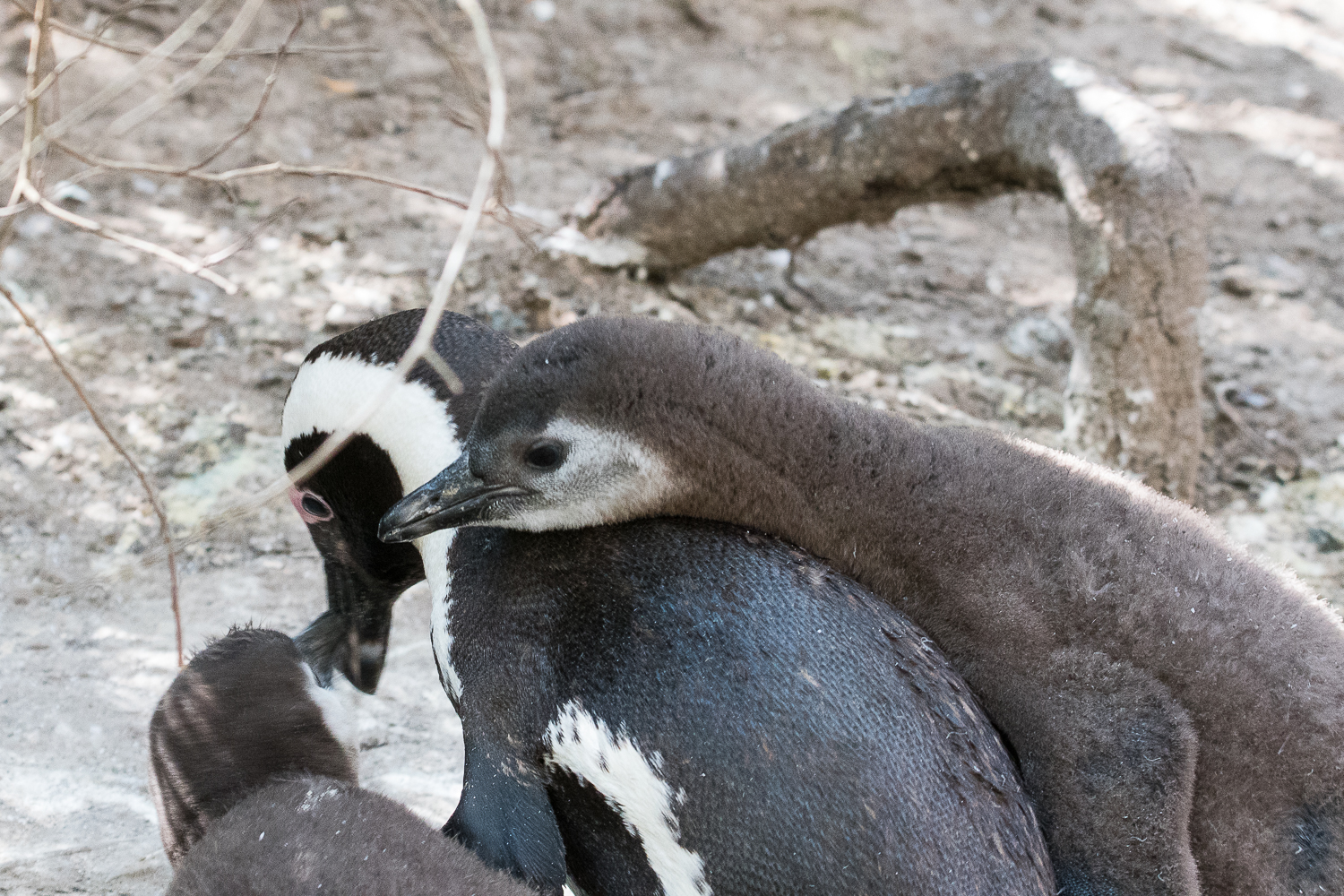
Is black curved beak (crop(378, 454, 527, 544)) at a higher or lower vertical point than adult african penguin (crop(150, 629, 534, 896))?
higher

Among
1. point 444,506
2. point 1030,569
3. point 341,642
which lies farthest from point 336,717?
point 1030,569

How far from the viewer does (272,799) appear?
194 centimetres

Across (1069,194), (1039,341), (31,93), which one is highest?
(31,93)

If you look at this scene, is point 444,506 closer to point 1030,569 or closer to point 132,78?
point 132,78

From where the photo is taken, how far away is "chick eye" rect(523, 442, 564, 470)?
6.31 feet

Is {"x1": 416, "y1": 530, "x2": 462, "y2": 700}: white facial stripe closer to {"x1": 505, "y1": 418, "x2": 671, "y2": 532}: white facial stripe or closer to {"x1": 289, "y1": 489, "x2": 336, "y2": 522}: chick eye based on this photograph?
{"x1": 505, "y1": 418, "x2": 671, "y2": 532}: white facial stripe

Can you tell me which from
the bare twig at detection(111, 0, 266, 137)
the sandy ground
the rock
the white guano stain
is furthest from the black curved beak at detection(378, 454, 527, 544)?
the rock

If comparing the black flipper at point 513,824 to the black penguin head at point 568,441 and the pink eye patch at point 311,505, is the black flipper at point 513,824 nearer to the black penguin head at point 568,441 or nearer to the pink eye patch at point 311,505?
the black penguin head at point 568,441

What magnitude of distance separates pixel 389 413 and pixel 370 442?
0.28 feet

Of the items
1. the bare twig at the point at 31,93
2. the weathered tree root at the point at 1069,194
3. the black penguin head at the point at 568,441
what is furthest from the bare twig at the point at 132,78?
the weathered tree root at the point at 1069,194

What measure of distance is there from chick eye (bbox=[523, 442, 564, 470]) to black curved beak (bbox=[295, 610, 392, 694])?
90 centimetres

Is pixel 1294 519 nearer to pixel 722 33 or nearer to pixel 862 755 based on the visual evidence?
pixel 862 755

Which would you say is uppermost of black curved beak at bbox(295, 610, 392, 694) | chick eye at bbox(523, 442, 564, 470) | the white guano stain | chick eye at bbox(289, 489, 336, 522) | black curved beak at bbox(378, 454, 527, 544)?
chick eye at bbox(523, 442, 564, 470)

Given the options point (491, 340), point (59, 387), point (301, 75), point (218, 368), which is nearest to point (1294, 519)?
point (491, 340)
